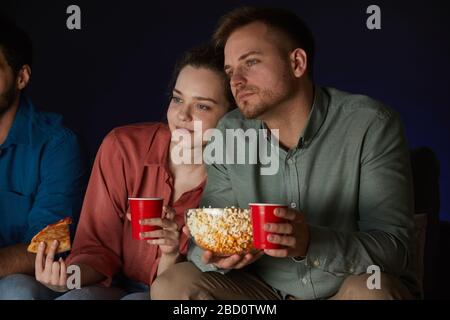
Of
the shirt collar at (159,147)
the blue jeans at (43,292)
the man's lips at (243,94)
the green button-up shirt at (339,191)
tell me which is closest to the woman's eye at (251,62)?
the man's lips at (243,94)

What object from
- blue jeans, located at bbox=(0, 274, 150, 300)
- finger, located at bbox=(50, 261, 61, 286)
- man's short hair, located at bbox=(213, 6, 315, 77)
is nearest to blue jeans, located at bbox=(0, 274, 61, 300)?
blue jeans, located at bbox=(0, 274, 150, 300)

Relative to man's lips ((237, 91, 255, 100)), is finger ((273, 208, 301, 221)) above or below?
below

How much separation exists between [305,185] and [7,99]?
4.16 ft

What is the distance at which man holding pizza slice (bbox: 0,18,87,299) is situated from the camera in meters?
2.14

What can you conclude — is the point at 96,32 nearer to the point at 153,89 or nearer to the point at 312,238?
the point at 153,89

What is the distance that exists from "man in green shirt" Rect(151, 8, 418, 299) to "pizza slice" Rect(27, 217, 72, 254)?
501mm

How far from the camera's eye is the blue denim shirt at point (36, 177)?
2178 millimetres

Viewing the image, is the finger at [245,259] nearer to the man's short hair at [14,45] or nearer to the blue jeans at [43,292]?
the blue jeans at [43,292]

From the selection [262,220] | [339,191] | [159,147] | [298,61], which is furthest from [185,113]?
[262,220]

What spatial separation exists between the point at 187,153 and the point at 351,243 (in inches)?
31.6

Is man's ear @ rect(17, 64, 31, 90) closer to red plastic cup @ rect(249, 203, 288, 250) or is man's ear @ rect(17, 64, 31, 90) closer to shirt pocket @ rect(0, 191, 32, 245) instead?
shirt pocket @ rect(0, 191, 32, 245)

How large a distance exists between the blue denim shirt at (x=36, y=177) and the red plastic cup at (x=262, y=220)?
98 cm

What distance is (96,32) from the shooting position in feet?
8.27

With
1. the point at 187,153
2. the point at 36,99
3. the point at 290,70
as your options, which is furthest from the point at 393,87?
the point at 36,99
